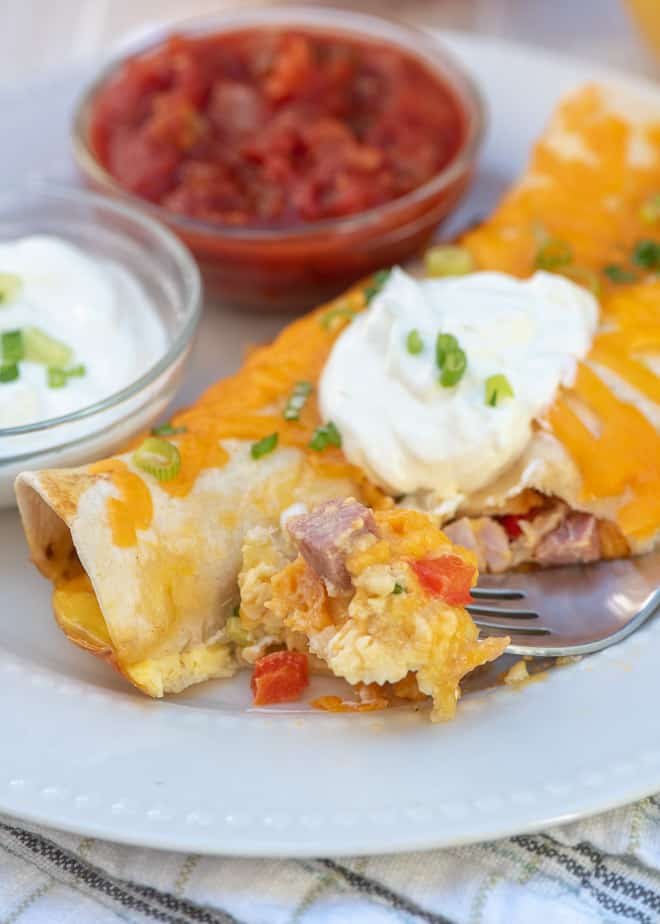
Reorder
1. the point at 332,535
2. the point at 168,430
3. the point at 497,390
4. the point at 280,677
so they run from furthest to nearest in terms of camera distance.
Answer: the point at 168,430, the point at 497,390, the point at 280,677, the point at 332,535

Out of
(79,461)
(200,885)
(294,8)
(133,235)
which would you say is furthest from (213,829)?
(294,8)

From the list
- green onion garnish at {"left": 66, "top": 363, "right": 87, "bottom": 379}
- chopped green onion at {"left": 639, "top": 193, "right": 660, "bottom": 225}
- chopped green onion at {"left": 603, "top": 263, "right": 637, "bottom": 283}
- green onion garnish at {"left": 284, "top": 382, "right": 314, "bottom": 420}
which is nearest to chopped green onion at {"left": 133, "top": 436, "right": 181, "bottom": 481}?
green onion garnish at {"left": 284, "top": 382, "right": 314, "bottom": 420}

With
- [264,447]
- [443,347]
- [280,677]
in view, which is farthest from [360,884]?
[443,347]

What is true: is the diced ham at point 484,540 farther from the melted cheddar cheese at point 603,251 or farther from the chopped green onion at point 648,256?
the chopped green onion at point 648,256

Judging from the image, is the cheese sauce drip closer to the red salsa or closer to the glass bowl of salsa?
the glass bowl of salsa

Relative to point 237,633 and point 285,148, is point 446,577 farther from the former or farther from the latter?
point 285,148
